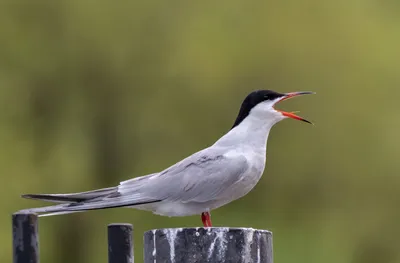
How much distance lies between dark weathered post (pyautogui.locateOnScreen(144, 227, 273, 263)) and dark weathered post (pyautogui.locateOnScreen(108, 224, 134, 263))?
344 mm

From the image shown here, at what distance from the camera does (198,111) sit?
8789 millimetres

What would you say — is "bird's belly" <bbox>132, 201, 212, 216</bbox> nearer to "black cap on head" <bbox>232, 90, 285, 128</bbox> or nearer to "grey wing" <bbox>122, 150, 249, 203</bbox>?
"grey wing" <bbox>122, 150, 249, 203</bbox>

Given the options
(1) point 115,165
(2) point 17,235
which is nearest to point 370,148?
(1) point 115,165

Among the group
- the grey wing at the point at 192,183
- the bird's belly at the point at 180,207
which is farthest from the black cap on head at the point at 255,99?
the bird's belly at the point at 180,207

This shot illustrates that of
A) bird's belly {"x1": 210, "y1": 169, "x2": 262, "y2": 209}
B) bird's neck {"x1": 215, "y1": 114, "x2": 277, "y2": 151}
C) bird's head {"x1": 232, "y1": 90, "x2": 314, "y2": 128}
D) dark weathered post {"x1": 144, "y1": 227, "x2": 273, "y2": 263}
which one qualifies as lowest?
dark weathered post {"x1": 144, "y1": 227, "x2": 273, "y2": 263}

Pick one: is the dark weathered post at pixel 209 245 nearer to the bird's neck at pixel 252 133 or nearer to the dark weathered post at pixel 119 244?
the dark weathered post at pixel 119 244

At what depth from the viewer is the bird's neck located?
4.54m

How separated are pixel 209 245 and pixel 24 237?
752 millimetres

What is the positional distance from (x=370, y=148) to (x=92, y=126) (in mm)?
2584

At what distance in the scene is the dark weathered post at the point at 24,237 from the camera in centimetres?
343

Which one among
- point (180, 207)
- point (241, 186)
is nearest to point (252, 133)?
point (241, 186)

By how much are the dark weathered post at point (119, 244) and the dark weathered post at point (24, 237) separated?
0.88 ft

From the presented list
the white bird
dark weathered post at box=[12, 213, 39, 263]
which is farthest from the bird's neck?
dark weathered post at box=[12, 213, 39, 263]

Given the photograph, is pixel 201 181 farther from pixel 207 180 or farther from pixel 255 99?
pixel 255 99
